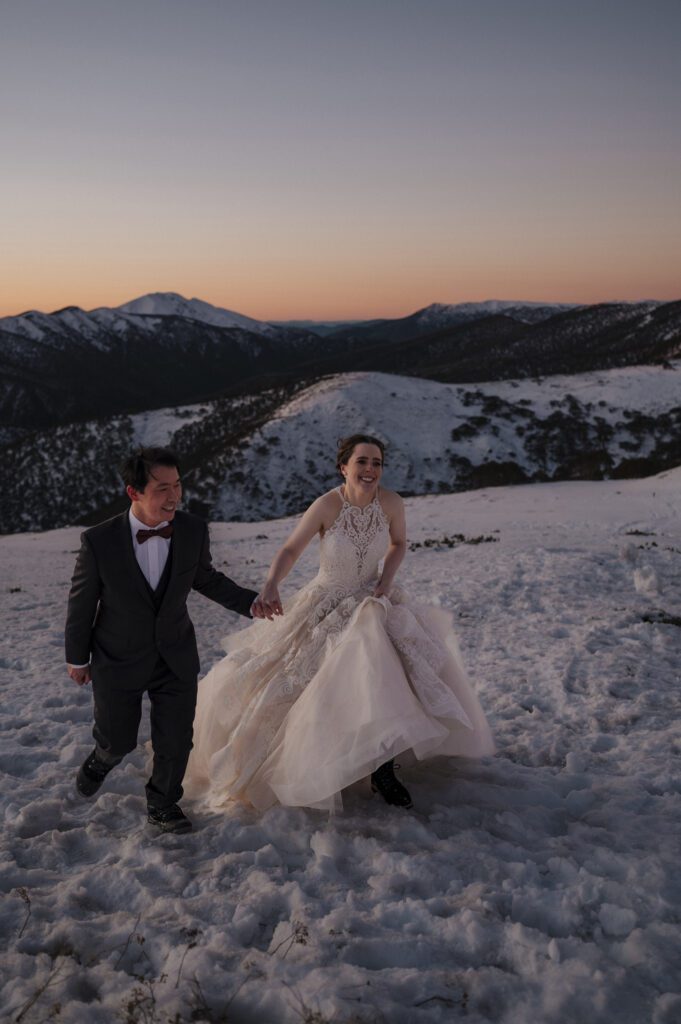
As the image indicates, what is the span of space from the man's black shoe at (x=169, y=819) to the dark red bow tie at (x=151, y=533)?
200 cm

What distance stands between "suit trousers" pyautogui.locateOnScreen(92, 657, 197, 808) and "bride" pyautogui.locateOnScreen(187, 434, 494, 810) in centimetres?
41

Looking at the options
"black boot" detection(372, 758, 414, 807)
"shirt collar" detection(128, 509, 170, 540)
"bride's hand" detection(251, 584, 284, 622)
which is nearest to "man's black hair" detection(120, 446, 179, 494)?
"shirt collar" detection(128, 509, 170, 540)

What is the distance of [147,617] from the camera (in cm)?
A: 459

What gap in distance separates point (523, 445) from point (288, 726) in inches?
1839

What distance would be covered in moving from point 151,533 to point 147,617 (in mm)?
608

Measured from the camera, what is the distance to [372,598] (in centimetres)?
509

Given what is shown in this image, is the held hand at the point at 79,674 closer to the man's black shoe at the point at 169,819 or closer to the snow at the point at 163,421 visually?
the man's black shoe at the point at 169,819

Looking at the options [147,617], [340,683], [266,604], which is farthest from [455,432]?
[147,617]

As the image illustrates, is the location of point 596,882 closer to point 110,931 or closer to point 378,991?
point 378,991

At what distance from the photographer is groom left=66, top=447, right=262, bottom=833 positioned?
14.5 ft

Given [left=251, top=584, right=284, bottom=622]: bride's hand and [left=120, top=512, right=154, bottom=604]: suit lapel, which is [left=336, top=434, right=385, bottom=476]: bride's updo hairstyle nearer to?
[left=251, top=584, right=284, bottom=622]: bride's hand

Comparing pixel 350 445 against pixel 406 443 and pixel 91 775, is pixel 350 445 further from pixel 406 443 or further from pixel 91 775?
pixel 406 443

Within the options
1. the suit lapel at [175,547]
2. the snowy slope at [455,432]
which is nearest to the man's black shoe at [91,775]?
the suit lapel at [175,547]

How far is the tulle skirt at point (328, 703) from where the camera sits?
14.6ft
